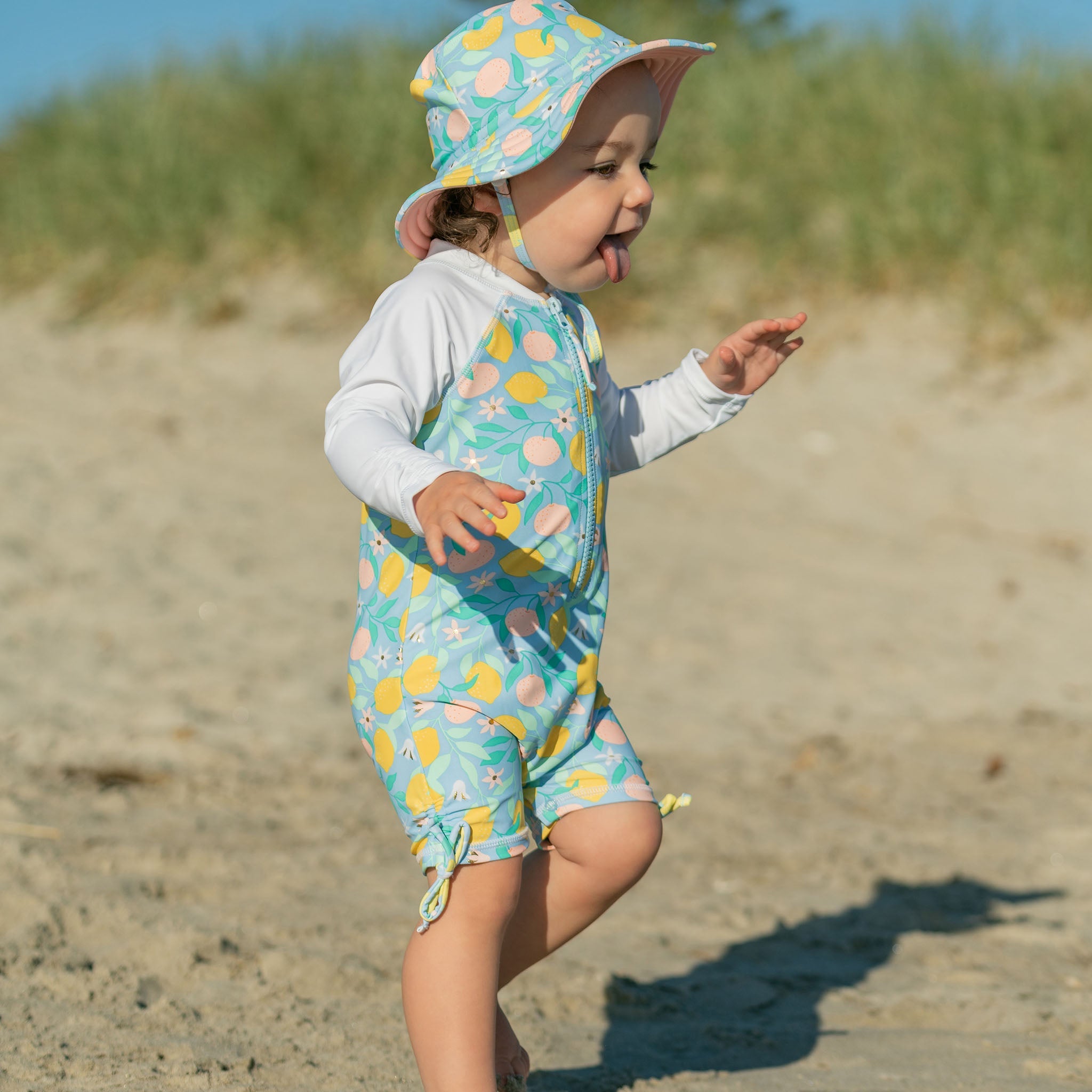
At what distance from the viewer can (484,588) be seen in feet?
6.07

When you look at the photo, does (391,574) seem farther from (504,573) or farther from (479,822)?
(479,822)

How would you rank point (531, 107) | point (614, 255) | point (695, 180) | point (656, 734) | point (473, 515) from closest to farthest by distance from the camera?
point (473, 515)
point (531, 107)
point (614, 255)
point (656, 734)
point (695, 180)

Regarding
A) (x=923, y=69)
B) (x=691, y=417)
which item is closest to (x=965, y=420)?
(x=923, y=69)

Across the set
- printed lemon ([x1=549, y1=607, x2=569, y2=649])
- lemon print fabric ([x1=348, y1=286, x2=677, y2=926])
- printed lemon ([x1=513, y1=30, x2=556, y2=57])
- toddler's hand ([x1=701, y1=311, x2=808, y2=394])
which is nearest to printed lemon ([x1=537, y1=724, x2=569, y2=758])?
lemon print fabric ([x1=348, y1=286, x2=677, y2=926])

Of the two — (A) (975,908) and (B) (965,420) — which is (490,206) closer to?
(A) (975,908)

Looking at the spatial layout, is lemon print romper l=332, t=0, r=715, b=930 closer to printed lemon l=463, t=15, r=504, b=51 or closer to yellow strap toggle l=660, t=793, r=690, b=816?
printed lemon l=463, t=15, r=504, b=51

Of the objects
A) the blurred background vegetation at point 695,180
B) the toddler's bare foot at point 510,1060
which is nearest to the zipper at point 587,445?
the toddler's bare foot at point 510,1060

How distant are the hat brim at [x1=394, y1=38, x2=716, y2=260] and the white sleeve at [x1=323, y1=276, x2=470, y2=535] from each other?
0.13 metres

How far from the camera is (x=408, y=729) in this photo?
1820 millimetres

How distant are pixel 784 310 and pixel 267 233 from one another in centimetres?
320

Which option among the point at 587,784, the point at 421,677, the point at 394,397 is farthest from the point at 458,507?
the point at 587,784

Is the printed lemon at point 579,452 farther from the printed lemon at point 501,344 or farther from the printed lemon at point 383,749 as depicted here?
the printed lemon at point 383,749

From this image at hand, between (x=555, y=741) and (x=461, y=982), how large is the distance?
1.15ft

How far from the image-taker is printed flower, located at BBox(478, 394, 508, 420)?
6.10ft
